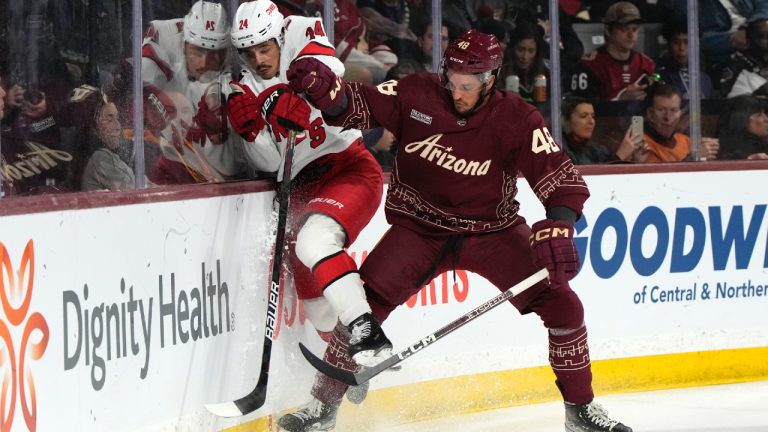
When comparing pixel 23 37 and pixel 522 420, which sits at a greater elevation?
pixel 23 37

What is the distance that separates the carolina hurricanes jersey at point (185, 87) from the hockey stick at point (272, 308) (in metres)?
0.19

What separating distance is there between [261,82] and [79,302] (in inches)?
52.1

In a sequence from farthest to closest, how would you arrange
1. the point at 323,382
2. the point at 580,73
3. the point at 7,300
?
the point at 580,73 < the point at 323,382 < the point at 7,300

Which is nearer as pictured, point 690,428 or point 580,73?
point 690,428

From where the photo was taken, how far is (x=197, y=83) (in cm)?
405

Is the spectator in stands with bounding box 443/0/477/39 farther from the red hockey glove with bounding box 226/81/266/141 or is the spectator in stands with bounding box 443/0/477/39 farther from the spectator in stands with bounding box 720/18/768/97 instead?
the red hockey glove with bounding box 226/81/266/141

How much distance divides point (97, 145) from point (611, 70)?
111 inches

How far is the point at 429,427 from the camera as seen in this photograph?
4.54 m

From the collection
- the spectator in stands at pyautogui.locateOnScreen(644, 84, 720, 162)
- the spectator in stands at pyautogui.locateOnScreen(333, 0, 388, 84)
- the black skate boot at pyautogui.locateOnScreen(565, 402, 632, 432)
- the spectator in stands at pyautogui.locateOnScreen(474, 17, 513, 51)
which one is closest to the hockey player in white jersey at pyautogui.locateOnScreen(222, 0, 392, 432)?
the spectator in stands at pyautogui.locateOnScreen(333, 0, 388, 84)

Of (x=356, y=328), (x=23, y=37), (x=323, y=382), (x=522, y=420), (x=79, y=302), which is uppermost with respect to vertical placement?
(x=23, y=37)

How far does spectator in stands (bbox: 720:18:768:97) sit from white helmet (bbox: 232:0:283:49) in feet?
7.94

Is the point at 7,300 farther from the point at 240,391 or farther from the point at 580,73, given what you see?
the point at 580,73

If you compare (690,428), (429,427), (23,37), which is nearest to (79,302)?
(23,37)

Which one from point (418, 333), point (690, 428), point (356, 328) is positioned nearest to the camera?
point (356, 328)
